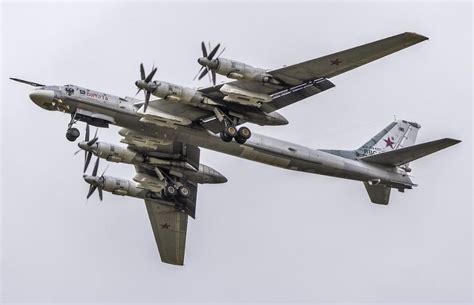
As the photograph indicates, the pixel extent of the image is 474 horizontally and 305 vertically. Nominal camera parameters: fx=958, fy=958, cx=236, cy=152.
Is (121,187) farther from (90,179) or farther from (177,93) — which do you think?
(177,93)

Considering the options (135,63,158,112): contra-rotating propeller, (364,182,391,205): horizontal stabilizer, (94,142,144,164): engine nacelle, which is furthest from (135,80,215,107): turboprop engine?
(364,182,391,205): horizontal stabilizer

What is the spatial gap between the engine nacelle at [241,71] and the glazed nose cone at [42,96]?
27.3ft

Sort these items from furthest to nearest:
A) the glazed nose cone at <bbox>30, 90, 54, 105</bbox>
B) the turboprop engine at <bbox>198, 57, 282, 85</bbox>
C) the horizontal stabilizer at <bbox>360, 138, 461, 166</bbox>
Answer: the horizontal stabilizer at <bbox>360, 138, 461, 166</bbox> → the glazed nose cone at <bbox>30, 90, 54, 105</bbox> → the turboprop engine at <bbox>198, 57, 282, 85</bbox>

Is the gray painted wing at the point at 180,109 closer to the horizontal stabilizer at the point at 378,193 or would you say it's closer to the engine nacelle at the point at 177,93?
the engine nacelle at the point at 177,93

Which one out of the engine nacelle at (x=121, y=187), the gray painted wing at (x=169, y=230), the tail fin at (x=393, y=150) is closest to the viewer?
the tail fin at (x=393, y=150)

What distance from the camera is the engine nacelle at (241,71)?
42.4m

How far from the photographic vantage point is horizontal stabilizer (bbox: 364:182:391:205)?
52000 mm

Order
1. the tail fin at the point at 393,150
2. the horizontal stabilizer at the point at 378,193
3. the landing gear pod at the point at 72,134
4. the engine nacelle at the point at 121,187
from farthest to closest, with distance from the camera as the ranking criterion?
the horizontal stabilizer at the point at 378,193 → the engine nacelle at the point at 121,187 → the tail fin at the point at 393,150 → the landing gear pod at the point at 72,134

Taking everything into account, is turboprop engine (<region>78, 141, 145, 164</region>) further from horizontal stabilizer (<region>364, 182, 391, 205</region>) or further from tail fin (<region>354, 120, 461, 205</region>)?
horizontal stabilizer (<region>364, 182, 391, 205</region>)

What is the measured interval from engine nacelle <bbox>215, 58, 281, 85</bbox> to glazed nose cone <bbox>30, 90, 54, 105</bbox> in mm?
8319

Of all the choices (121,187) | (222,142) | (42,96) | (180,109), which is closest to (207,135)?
(222,142)

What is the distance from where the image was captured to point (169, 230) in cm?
5575

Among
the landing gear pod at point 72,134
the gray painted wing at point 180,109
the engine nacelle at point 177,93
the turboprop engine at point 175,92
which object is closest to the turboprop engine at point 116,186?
A: the landing gear pod at point 72,134

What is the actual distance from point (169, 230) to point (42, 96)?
14101mm
